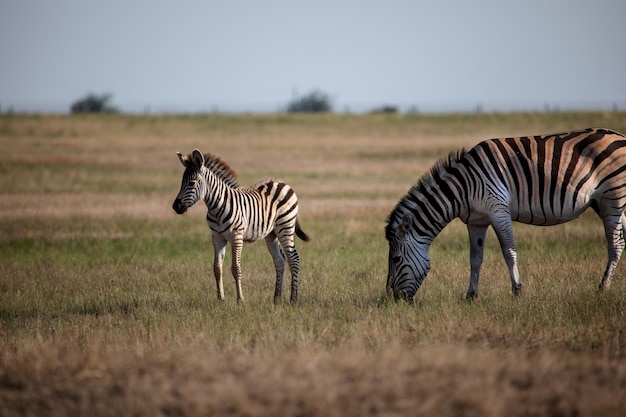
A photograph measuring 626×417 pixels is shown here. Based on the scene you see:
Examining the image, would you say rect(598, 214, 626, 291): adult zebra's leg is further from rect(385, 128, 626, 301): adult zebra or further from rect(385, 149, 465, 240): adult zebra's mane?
rect(385, 149, 465, 240): adult zebra's mane

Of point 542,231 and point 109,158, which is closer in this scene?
point 542,231

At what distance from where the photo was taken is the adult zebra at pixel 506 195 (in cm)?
1118

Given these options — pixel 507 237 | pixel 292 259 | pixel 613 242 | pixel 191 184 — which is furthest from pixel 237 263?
pixel 613 242

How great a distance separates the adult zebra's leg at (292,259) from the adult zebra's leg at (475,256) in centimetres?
266

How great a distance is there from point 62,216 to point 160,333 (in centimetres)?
1406

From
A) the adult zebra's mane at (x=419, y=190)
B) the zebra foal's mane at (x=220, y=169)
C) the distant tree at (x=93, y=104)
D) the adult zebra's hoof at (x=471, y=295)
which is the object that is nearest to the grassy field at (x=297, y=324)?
the adult zebra's hoof at (x=471, y=295)

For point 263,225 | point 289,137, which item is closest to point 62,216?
point 263,225

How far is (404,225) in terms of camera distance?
1123 cm

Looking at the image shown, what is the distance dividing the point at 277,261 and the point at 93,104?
103837mm

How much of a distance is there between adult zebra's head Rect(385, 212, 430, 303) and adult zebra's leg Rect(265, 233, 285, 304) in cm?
186

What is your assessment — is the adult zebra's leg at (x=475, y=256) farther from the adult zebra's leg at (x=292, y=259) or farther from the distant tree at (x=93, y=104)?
the distant tree at (x=93, y=104)

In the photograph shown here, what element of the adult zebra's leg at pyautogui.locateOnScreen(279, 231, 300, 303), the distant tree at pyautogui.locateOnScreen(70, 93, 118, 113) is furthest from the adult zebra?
the distant tree at pyautogui.locateOnScreen(70, 93, 118, 113)

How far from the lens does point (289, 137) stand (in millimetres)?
54656

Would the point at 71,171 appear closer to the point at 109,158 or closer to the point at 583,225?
the point at 109,158
